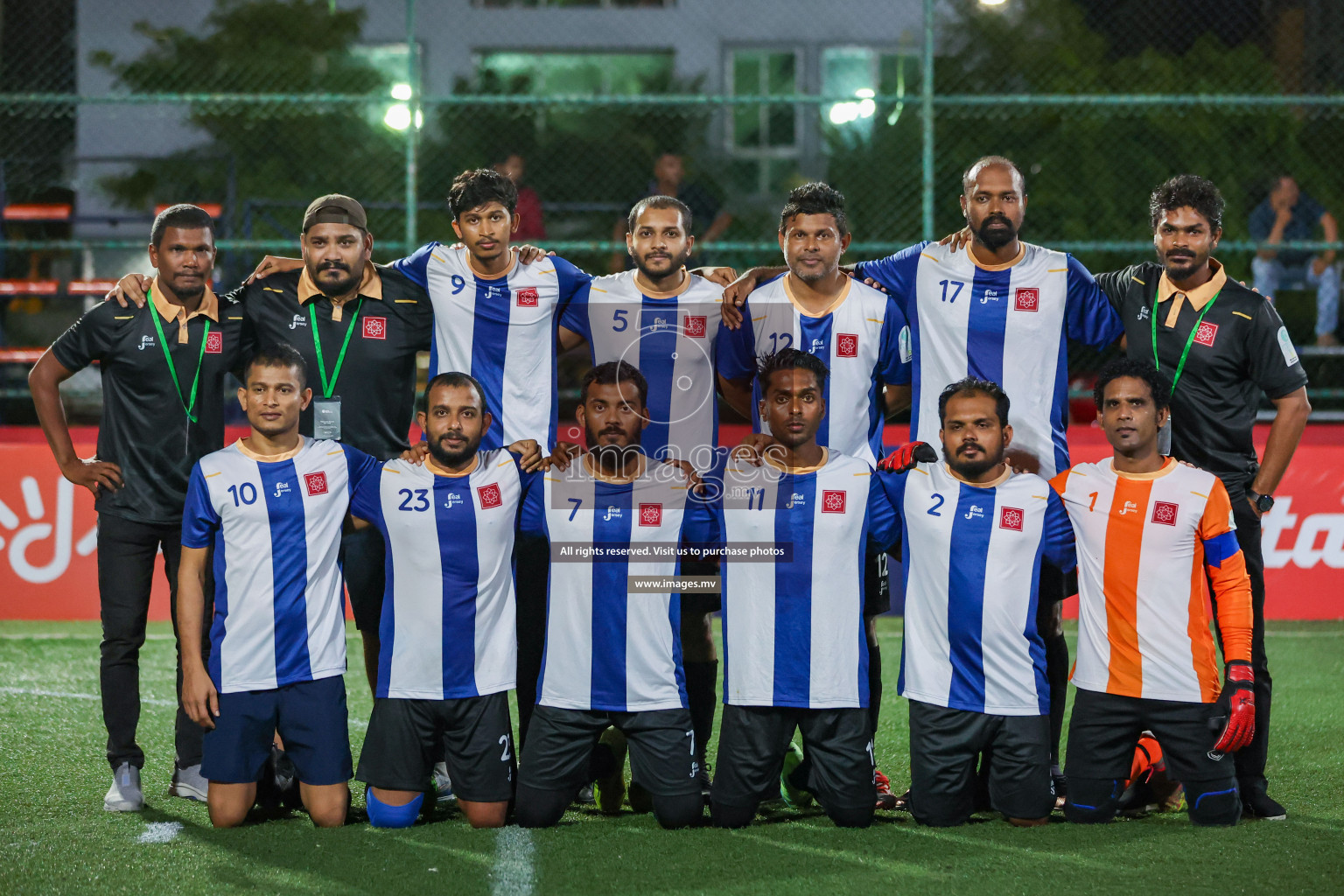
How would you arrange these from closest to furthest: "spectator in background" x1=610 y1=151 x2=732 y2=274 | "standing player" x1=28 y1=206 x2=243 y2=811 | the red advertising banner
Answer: "standing player" x1=28 y1=206 x2=243 y2=811 → the red advertising banner → "spectator in background" x1=610 y1=151 x2=732 y2=274

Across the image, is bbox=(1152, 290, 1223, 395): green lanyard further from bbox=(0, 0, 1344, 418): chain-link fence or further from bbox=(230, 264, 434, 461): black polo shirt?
bbox=(0, 0, 1344, 418): chain-link fence

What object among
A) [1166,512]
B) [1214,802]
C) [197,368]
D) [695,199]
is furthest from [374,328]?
[695,199]

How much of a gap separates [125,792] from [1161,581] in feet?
11.4

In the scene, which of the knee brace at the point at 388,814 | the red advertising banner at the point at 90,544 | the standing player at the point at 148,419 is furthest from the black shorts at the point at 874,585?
the red advertising banner at the point at 90,544

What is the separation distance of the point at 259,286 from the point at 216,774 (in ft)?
5.83

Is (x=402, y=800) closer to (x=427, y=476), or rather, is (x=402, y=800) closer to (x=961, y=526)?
(x=427, y=476)

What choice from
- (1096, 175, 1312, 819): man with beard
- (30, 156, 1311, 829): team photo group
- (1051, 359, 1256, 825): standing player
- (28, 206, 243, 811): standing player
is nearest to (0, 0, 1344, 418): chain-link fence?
(28, 206, 243, 811): standing player

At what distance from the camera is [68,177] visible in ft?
54.3

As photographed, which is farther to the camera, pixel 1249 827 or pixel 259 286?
pixel 259 286

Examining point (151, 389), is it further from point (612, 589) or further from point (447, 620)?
point (612, 589)

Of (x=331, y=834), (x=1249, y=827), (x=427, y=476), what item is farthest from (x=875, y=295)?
(x=331, y=834)

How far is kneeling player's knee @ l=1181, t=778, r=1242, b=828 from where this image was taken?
4203 millimetres

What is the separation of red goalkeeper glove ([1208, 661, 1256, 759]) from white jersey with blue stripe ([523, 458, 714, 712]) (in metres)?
1.69

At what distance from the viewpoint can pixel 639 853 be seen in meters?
3.98
